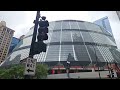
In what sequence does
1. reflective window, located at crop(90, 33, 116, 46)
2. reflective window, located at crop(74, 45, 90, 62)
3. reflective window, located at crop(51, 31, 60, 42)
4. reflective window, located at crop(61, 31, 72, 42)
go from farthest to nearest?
reflective window, located at crop(90, 33, 116, 46)
reflective window, located at crop(51, 31, 60, 42)
reflective window, located at crop(61, 31, 72, 42)
reflective window, located at crop(74, 45, 90, 62)

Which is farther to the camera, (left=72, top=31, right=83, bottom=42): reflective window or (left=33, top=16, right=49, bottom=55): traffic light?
(left=72, top=31, right=83, bottom=42): reflective window

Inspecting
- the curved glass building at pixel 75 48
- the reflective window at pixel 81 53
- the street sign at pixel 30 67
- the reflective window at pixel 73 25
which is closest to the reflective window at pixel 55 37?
the curved glass building at pixel 75 48

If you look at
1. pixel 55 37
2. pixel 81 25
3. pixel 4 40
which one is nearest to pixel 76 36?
pixel 55 37

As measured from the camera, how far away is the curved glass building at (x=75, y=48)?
51.2 m

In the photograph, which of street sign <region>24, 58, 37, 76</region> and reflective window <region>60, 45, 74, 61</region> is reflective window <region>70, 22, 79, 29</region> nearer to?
reflective window <region>60, 45, 74, 61</region>

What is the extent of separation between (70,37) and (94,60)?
14.9 meters

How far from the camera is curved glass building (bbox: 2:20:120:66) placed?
51194 millimetres

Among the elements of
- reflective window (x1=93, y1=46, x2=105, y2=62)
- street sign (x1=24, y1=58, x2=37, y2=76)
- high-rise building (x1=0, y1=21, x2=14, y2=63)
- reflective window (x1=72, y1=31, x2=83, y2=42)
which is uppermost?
high-rise building (x1=0, y1=21, x2=14, y2=63)

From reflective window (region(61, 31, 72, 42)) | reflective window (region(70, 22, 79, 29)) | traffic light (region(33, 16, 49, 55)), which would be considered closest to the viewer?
traffic light (region(33, 16, 49, 55))

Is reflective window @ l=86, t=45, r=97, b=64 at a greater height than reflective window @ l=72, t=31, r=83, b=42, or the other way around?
reflective window @ l=72, t=31, r=83, b=42

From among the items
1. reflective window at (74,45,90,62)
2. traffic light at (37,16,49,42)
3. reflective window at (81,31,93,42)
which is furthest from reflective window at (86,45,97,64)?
traffic light at (37,16,49,42)

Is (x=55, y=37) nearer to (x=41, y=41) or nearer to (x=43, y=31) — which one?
(x=43, y=31)
